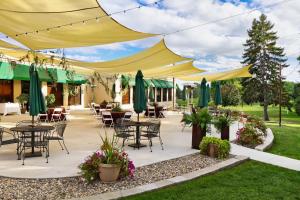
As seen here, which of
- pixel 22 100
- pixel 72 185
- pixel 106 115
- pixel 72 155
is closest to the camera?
pixel 72 185

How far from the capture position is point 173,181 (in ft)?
16.4

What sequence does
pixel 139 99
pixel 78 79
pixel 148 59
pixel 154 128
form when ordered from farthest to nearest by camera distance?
pixel 78 79 → pixel 148 59 → pixel 139 99 → pixel 154 128

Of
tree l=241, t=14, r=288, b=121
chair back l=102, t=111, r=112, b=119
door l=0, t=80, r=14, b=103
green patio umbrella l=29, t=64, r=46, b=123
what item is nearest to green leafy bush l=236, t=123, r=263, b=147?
chair back l=102, t=111, r=112, b=119

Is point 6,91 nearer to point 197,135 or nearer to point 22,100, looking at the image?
point 22,100

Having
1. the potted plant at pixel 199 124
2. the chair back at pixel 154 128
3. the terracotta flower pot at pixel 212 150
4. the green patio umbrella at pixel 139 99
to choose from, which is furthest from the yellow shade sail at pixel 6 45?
the terracotta flower pot at pixel 212 150

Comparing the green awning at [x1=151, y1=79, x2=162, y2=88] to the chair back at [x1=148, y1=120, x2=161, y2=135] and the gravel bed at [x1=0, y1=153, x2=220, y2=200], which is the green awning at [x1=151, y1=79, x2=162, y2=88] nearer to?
the chair back at [x1=148, y1=120, x2=161, y2=135]

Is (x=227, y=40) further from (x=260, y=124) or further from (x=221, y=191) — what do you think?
(x=221, y=191)

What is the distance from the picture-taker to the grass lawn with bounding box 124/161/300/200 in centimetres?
452

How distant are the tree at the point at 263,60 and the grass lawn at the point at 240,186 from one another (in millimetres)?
27802

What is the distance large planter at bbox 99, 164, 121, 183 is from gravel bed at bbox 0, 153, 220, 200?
0.10m

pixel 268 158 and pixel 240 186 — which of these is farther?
pixel 268 158

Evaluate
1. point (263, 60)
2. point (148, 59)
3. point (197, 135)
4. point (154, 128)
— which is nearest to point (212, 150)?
point (197, 135)

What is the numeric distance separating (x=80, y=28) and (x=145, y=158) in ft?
10.6

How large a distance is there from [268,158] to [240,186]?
245cm
